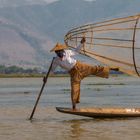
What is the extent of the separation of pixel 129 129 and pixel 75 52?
304 cm

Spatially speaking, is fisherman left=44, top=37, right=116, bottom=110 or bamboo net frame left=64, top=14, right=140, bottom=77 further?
bamboo net frame left=64, top=14, right=140, bottom=77

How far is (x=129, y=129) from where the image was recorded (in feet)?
46.3

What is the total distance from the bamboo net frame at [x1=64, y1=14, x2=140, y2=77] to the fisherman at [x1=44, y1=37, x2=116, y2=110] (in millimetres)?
506

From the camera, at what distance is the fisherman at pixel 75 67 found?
1586 cm

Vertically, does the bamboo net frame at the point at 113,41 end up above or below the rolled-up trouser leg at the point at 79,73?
above

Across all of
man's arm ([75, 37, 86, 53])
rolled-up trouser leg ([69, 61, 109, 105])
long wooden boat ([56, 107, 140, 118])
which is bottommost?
long wooden boat ([56, 107, 140, 118])

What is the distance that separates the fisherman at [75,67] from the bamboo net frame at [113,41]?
51cm

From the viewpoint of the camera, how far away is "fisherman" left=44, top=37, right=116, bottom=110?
52.0ft

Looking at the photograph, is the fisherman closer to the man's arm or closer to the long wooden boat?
the man's arm

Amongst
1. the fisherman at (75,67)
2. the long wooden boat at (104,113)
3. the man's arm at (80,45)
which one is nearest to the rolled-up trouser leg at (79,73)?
the fisherman at (75,67)

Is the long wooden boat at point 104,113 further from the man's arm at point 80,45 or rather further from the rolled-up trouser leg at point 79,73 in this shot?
the man's arm at point 80,45

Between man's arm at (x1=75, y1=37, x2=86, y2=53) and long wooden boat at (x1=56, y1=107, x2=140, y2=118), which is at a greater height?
man's arm at (x1=75, y1=37, x2=86, y2=53)

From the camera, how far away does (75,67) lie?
52.9 feet

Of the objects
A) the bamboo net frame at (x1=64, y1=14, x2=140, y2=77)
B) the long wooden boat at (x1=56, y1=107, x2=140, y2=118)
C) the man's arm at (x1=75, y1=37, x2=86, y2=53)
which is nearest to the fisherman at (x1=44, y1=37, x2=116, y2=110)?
the man's arm at (x1=75, y1=37, x2=86, y2=53)
